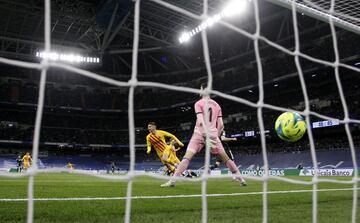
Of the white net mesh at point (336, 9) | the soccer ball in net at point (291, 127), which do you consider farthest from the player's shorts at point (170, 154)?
the white net mesh at point (336, 9)

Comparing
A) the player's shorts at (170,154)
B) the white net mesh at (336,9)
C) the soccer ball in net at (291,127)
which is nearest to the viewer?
the white net mesh at (336,9)

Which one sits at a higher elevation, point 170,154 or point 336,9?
point 336,9

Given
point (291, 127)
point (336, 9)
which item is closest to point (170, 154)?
point (291, 127)

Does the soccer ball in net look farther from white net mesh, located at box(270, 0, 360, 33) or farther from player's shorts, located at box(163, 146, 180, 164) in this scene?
player's shorts, located at box(163, 146, 180, 164)

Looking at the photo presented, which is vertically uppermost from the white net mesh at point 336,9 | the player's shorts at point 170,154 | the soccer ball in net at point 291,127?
the white net mesh at point 336,9

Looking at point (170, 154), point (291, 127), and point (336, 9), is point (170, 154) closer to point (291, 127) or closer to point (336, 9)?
point (291, 127)

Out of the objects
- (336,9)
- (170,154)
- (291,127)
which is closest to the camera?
(336,9)

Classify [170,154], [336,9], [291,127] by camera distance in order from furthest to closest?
[170,154]
[291,127]
[336,9]

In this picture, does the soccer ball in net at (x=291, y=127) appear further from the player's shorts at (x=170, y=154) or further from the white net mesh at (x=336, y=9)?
the player's shorts at (x=170, y=154)

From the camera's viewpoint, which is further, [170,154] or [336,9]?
[170,154]

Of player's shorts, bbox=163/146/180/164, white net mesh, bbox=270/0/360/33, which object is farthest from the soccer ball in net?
player's shorts, bbox=163/146/180/164

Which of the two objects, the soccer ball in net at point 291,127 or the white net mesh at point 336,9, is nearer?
the white net mesh at point 336,9

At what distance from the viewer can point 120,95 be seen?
44250 mm

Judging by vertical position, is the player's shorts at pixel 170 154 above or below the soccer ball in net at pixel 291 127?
below
